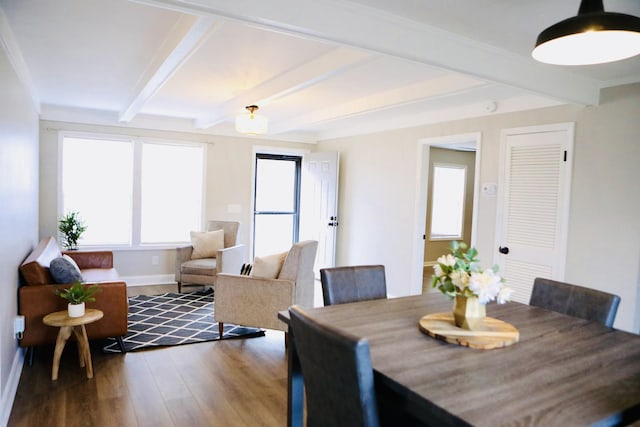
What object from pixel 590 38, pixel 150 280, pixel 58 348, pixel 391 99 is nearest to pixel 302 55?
pixel 391 99

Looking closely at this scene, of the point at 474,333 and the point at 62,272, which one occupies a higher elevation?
the point at 474,333

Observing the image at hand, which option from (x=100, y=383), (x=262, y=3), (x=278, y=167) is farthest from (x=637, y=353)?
(x=278, y=167)

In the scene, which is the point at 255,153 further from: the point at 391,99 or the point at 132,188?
the point at 391,99

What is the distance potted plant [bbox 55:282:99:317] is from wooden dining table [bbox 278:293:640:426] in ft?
6.17

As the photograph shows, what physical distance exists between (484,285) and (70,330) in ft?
9.71

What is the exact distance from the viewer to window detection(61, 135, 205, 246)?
573cm

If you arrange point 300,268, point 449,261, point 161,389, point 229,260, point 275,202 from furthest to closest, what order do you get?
point 275,202, point 229,260, point 300,268, point 161,389, point 449,261

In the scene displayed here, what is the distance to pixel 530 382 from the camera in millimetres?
1371

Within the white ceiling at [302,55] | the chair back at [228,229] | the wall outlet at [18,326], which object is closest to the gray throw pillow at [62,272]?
the wall outlet at [18,326]

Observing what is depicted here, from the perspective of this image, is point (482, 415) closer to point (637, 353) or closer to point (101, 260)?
point (637, 353)

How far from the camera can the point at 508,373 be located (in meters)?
1.44

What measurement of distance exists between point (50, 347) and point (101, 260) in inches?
62.1

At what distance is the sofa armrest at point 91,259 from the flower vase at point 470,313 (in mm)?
4578

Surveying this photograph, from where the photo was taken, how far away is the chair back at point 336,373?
127 cm
